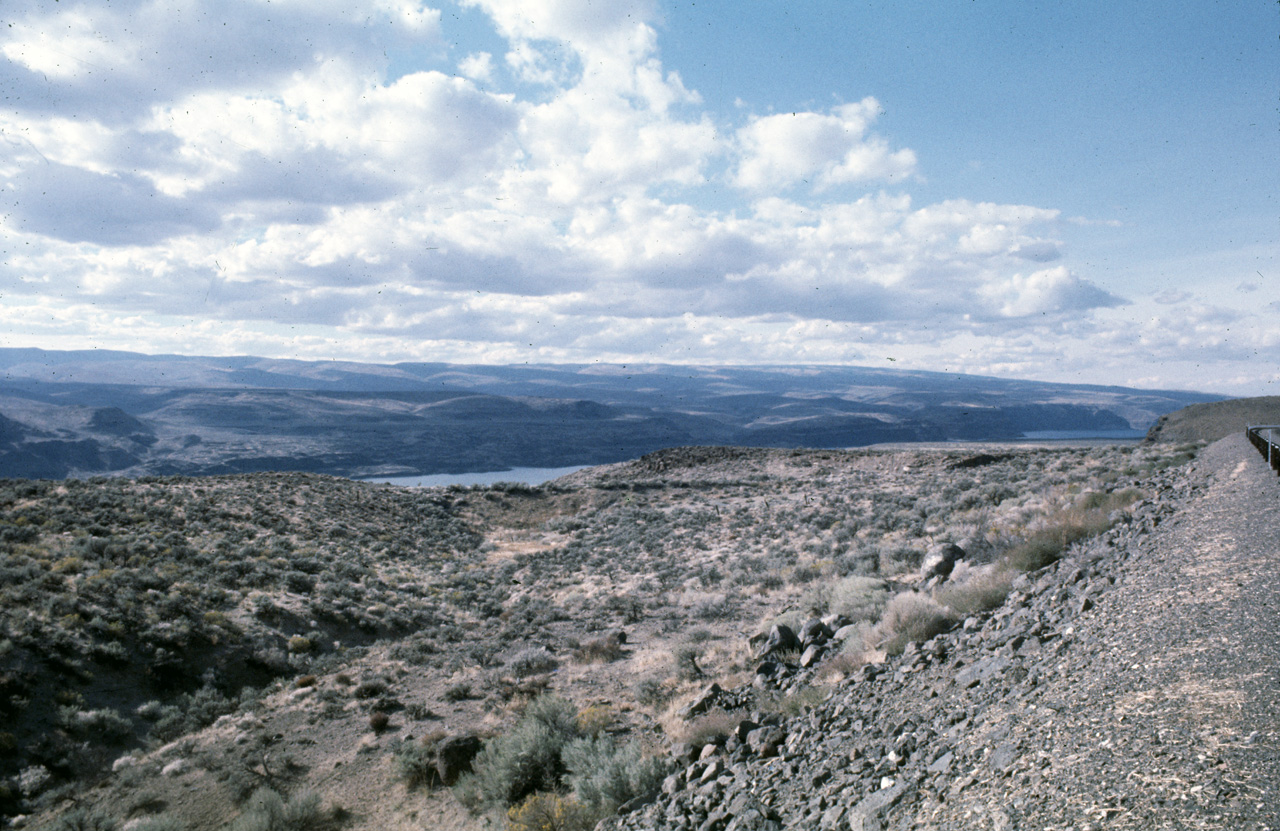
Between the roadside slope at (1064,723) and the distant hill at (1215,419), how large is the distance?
45.6m

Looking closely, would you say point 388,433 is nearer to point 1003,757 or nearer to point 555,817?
point 555,817

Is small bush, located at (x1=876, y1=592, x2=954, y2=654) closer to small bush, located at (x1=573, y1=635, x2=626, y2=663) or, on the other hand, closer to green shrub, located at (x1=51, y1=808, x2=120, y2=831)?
small bush, located at (x1=573, y1=635, x2=626, y2=663)

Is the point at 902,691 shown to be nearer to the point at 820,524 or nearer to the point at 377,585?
the point at 820,524

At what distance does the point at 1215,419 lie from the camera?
47719 mm

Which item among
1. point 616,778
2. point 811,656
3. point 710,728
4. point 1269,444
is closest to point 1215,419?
point 1269,444

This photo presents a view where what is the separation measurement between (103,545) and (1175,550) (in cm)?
2484

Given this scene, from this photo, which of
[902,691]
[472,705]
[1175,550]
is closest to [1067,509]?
[1175,550]

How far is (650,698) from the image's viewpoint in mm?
10117

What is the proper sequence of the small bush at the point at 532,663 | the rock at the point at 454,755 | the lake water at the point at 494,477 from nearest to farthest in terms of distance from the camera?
the rock at the point at 454,755, the small bush at the point at 532,663, the lake water at the point at 494,477

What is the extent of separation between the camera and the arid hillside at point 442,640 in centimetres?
810

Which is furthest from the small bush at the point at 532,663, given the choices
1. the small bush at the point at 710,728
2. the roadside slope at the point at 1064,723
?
the roadside slope at the point at 1064,723

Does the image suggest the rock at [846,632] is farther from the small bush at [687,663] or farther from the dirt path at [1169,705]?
the dirt path at [1169,705]

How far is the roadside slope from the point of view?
3.24m

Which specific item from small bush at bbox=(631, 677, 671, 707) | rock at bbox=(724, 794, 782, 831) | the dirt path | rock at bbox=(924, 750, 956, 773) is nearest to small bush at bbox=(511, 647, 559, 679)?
small bush at bbox=(631, 677, 671, 707)
